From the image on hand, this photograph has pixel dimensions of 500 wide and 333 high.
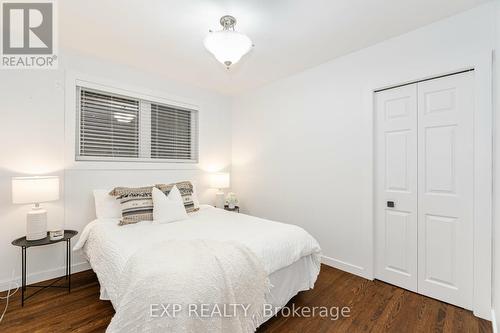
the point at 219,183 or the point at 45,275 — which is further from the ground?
the point at 219,183

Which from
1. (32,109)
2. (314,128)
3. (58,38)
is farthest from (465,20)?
(32,109)

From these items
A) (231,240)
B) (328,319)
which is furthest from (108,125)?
(328,319)

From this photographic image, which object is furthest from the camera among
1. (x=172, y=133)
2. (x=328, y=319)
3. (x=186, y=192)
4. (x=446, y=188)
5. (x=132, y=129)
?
(x=172, y=133)

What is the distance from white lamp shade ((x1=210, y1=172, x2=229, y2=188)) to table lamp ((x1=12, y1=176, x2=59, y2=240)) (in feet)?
6.45

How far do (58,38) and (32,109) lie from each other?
2.58ft

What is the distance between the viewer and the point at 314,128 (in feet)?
9.97

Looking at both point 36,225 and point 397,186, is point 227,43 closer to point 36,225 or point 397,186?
point 397,186

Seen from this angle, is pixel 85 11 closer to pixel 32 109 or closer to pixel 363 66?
pixel 32 109

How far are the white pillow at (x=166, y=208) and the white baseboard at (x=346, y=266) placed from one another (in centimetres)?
183

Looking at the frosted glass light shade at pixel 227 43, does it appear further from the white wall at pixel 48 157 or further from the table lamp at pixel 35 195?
the table lamp at pixel 35 195

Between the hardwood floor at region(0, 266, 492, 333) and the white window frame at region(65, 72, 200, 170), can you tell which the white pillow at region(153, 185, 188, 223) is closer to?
the white window frame at region(65, 72, 200, 170)

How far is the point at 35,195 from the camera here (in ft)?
6.91

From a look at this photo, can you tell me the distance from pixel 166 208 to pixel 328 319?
1.85m

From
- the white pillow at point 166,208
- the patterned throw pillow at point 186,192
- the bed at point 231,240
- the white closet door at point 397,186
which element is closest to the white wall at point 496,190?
the white closet door at point 397,186
